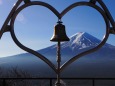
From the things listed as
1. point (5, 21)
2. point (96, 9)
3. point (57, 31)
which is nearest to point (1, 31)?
point (5, 21)

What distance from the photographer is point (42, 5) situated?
4.23 meters

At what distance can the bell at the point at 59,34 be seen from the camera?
4.51 m

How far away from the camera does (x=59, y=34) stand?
4.56m

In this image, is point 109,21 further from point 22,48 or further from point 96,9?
point 22,48

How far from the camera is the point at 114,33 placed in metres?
4.29

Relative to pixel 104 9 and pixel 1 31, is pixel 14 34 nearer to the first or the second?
pixel 1 31

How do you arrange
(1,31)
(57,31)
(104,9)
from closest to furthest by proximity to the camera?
(1,31), (104,9), (57,31)

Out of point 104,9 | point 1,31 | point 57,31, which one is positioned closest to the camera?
point 1,31

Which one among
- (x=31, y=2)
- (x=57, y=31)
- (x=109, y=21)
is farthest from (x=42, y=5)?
(x=109, y=21)

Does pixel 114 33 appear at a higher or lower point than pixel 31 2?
lower

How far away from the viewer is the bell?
4512 mm

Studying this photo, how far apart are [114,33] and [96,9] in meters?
0.35

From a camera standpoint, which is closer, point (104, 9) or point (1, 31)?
point (1, 31)

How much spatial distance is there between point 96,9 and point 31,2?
756 millimetres
